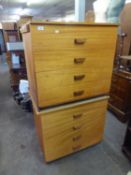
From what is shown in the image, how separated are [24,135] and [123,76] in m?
1.55

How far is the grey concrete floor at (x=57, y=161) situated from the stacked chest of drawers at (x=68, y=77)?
0.12 m

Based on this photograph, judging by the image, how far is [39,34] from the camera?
3.00 feet

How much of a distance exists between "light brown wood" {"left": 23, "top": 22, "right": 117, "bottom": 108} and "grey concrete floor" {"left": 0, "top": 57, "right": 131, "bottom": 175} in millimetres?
698

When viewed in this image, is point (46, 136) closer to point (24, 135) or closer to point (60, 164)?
point (60, 164)

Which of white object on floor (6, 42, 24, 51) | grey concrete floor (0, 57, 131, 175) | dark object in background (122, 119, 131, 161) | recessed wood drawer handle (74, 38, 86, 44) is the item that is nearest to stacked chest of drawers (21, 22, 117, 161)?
recessed wood drawer handle (74, 38, 86, 44)

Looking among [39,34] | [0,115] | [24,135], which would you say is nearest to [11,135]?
[24,135]

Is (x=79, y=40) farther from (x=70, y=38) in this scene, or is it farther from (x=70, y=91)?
(x=70, y=91)

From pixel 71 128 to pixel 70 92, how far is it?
0.39m

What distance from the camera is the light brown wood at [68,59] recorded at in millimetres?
952

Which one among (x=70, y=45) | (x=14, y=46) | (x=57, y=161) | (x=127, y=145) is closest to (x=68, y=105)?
(x=70, y=45)

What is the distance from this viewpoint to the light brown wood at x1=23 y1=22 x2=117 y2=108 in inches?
37.5

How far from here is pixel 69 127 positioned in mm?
1338

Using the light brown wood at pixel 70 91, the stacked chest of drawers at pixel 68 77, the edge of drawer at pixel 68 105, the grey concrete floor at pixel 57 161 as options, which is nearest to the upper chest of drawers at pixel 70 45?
the stacked chest of drawers at pixel 68 77

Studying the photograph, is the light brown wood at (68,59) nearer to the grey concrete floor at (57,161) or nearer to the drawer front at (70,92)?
the drawer front at (70,92)
